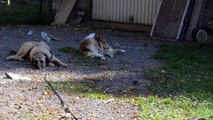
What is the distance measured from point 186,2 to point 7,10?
666 centimetres

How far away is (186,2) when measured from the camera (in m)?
12.0

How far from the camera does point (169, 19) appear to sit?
39.5 ft

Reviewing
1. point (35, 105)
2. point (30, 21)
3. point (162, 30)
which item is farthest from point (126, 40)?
point (35, 105)

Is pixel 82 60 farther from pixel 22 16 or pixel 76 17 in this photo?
pixel 22 16

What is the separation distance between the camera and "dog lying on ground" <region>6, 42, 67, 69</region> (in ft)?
26.7

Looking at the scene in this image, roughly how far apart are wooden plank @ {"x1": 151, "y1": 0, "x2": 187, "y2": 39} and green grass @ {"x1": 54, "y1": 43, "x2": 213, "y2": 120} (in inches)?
86.0

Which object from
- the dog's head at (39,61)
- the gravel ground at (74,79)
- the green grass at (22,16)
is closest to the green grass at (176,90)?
the gravel ground at (74,79)

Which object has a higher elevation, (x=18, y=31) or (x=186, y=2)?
(x=186, y=2)

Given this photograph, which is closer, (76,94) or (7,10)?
(76,94)

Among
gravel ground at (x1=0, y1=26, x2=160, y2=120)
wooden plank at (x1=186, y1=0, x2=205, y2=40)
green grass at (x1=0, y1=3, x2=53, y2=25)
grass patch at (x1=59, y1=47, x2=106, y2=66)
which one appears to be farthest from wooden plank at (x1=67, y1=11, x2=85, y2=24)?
grass patch at (x1=59, y1=47, x2=106, y2=66)

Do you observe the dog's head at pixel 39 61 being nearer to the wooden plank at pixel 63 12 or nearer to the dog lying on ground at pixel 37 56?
the dog lying on ground at pixel 37 56

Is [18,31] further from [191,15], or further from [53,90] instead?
[53,90]

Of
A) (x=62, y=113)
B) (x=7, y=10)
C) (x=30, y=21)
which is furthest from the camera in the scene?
(x=7, y=10)

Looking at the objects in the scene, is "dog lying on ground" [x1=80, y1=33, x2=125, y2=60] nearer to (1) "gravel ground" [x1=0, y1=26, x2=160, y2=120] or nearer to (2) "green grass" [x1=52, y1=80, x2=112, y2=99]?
(1) "gravel ground" [x1=0, y1=26, x2=160, y2=120]
